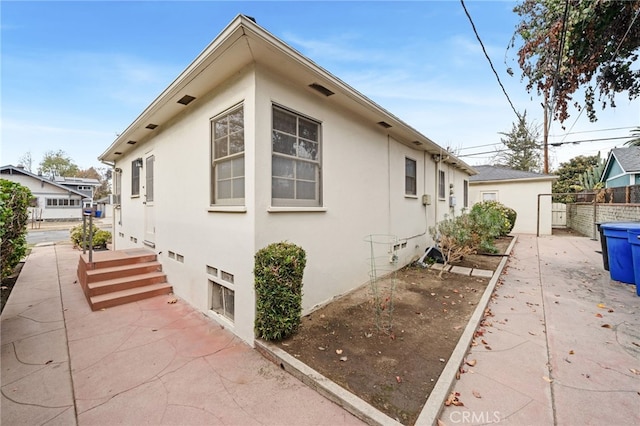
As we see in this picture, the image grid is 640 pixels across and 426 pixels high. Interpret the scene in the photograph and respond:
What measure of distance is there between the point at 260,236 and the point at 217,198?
1318 mm

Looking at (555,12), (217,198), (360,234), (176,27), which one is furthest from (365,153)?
(176,27)

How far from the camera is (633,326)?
3498 mm

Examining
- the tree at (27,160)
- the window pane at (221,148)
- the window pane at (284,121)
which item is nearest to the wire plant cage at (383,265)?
the window pane at (284,121)

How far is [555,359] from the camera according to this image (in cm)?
282

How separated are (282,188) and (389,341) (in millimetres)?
2428

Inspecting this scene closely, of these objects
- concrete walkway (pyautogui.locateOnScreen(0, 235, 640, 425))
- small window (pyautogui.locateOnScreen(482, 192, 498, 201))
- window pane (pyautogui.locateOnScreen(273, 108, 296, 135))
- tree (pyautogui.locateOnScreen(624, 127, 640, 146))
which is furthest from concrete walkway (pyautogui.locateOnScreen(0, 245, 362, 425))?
tree (pyautogui.locateOnScreen(624, 127, 640, 146))

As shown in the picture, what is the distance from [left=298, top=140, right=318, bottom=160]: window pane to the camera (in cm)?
400

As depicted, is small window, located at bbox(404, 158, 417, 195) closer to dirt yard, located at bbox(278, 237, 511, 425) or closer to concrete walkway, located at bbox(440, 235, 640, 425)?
dirt yard, located at bbox(278, 237, 511, 425)

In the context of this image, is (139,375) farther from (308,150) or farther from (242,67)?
(242,67)

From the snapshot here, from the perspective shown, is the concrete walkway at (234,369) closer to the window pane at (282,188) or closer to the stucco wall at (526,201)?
the window pane at (282,188)

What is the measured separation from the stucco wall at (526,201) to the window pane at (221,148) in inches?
616

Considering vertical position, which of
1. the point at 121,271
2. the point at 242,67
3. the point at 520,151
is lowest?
the point at 121,271

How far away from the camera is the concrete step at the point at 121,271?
15.1ft

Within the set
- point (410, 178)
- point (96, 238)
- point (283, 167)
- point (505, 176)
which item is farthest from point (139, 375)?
point (505, 176)
